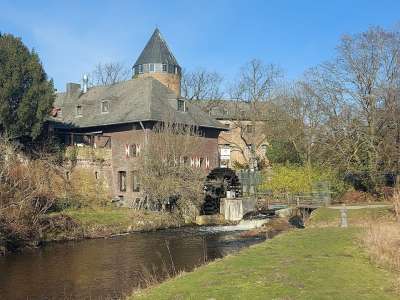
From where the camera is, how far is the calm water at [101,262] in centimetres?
1358

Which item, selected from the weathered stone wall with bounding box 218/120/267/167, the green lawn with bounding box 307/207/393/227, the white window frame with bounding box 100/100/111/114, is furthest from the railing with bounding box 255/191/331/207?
the weathered stone wall with bounding box 218/120/267/167

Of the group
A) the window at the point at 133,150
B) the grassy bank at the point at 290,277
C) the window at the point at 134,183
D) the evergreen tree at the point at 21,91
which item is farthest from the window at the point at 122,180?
the grassy bank at the point at 290,277

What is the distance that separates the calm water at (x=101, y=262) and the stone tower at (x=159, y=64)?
25367 mm

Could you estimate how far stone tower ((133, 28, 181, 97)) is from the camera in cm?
4847

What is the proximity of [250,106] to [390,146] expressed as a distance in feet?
75.0

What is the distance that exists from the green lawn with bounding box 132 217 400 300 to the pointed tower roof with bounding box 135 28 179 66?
36.9 metres

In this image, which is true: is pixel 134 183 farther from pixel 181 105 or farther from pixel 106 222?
pixel 106 222

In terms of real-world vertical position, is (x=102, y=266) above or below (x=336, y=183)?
below

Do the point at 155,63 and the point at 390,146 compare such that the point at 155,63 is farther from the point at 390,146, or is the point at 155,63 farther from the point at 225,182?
the point at 390,146

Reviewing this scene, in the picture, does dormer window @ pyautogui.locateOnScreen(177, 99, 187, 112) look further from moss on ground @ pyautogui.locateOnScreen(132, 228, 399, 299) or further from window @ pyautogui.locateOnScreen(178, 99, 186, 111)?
moss on ground @ pyautogui.locateOnScreen(132, 228, 399, 299)

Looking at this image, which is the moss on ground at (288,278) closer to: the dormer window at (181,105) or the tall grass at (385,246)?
the tall grass at (385,246)

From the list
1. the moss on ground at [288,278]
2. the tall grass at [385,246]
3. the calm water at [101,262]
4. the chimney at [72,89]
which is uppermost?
the chimney at [72,89]

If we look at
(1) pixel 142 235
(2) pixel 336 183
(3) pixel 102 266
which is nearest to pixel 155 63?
(2) pixel 336 183

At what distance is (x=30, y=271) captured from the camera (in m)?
16.2
